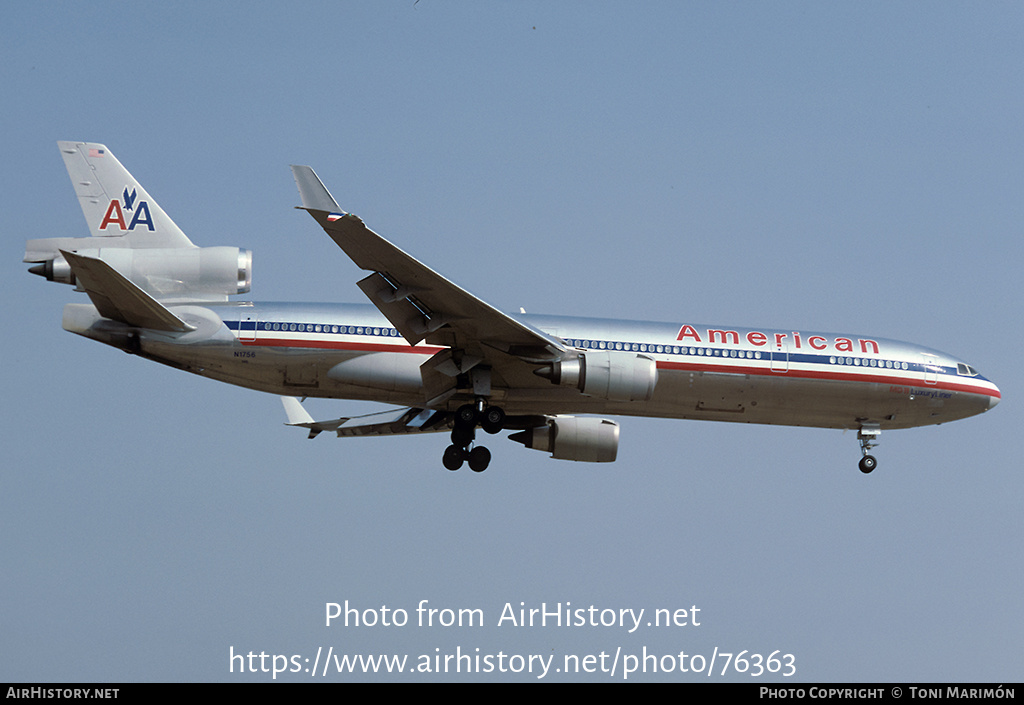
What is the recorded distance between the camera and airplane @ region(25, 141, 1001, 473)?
2447cm

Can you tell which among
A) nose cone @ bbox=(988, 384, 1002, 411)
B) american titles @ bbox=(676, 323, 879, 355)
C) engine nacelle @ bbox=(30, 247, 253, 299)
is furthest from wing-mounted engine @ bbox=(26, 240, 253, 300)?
nose cone @ bbox=(988, 384, 1002, 411)

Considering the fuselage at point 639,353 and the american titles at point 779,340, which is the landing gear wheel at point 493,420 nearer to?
the fuselage at point 639,353

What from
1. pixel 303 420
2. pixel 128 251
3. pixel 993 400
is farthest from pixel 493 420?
pixel 993 400

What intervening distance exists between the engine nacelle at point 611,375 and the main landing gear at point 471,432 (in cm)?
223

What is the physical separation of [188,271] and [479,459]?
25.4 ft

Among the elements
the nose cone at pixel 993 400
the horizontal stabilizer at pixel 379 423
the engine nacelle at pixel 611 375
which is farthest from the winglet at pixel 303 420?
the nose cone at pixel 993 400

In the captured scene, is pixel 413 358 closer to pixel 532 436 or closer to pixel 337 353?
pixel 337 353

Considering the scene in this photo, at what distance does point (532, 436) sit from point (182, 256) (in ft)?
30.9

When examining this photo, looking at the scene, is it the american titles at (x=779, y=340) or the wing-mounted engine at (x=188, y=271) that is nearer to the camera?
the wing-mounted engine at (x=188, y=271)

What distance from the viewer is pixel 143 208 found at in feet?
88.5

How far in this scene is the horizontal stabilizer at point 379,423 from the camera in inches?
1201

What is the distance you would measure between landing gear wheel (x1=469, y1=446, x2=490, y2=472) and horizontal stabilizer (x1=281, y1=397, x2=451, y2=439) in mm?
2849

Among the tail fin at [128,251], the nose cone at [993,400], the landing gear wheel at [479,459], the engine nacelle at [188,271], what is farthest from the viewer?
the nose cone at [993,400]
